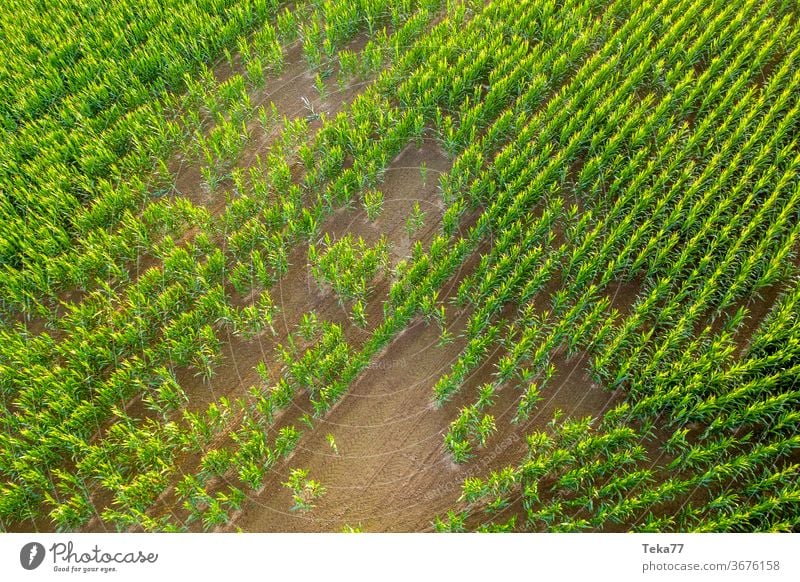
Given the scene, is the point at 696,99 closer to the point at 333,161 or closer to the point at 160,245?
the point at 333,161

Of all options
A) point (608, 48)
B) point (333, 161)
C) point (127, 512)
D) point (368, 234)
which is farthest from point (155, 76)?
point (608, 48)
